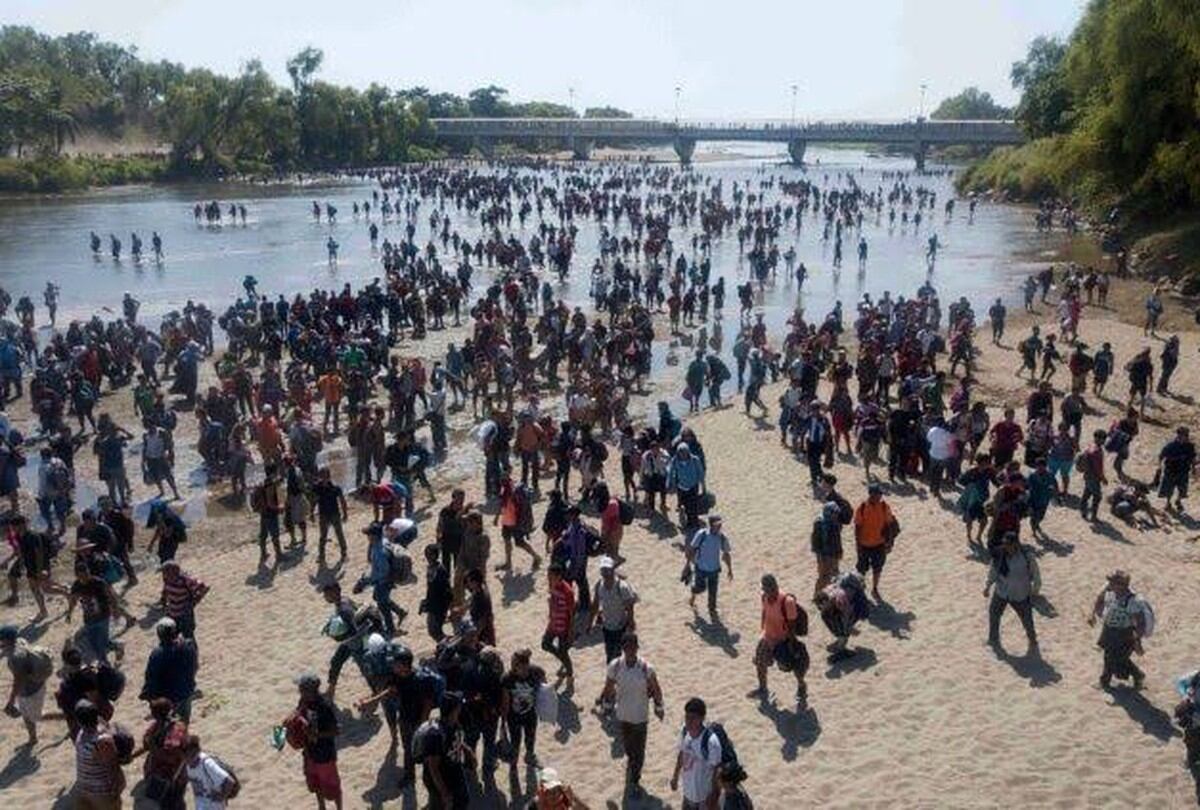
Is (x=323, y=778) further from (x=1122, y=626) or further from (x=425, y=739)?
(x=1122, y=626)

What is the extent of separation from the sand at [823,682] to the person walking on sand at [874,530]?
54cm

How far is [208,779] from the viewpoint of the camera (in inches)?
260

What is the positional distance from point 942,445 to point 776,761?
688cm

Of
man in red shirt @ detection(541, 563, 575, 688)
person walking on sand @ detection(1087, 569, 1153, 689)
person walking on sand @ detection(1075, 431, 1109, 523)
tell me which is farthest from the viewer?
person walking on sand @ detection(1075, 431, 1109, 523)

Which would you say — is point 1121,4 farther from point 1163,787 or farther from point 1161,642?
point 1163,787

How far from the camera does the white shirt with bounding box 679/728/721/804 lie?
22.2 ft

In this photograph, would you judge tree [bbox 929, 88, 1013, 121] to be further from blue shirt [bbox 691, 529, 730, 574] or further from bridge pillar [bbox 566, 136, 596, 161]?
blue shirt [bbox 691, 529, 730, 574]

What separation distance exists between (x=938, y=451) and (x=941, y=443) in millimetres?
114

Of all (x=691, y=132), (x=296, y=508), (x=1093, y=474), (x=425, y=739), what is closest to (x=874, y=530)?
(x=1093, y=474)

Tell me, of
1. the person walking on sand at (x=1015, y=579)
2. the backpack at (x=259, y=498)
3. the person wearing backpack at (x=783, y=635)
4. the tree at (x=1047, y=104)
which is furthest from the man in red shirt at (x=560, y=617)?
the tree at (x=1047, y=104)

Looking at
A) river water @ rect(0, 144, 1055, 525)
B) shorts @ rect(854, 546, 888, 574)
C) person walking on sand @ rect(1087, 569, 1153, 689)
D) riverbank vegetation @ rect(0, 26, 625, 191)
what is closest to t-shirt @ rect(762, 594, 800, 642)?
shorts @ rect(854, 546, 888, 574)

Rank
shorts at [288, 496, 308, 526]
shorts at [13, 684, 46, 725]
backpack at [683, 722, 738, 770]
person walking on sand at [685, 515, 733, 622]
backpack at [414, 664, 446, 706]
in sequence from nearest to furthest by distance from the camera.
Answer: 1. backpack at [683, 722, 738, 770]
2. backpack at [414, 664, 446, 706]
3. shorts at [13, 684, 46, 725]
4. person walking on sand at [685, 515, 733, 622]
5. shorts at [288, 496, 308, 526]

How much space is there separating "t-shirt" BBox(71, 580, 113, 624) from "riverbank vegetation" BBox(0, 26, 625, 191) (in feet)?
239

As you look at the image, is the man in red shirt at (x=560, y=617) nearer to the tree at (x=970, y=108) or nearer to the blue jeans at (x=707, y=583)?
the blue jeans at (x=707, y=583)
